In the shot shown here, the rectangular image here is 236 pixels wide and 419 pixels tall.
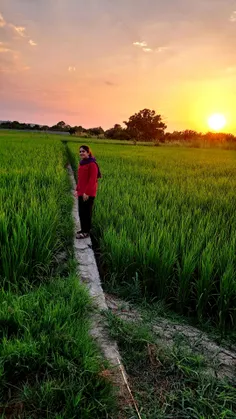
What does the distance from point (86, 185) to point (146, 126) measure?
210 ft

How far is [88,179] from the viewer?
362cm

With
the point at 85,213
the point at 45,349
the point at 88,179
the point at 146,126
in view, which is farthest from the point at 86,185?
the point at 146,126

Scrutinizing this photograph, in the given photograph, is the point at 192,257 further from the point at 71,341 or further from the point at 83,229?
the point at 83,229

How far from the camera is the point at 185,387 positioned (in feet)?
5.07

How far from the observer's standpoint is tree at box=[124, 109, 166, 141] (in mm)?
65188

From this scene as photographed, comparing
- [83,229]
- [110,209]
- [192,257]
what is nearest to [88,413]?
[192,257]

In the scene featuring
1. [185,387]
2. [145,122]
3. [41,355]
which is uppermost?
[145,122]

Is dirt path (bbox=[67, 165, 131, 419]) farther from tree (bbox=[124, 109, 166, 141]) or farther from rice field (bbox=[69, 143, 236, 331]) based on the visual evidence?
tree (bbox=[124, 109, 166, 141])

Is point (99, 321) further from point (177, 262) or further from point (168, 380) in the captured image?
point (177, 262)

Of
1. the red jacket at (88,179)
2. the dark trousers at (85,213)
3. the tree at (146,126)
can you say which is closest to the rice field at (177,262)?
the dark trousers at (85,213)

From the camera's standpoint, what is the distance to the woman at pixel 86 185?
3.57 metres

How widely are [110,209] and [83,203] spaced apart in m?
0.59

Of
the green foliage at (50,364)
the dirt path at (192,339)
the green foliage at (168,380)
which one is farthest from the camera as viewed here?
the dirt path at (192,339)

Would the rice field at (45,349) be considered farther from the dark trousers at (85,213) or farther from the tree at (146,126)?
the tree at (146,126)
